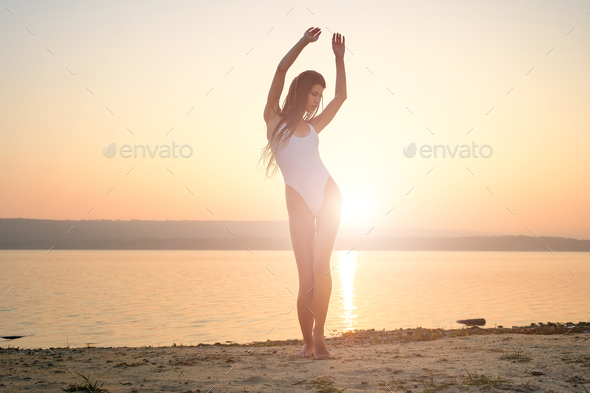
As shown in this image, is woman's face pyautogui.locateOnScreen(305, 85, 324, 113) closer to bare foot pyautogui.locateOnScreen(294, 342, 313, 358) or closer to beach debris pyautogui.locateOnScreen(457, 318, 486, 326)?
bare foot pyautogui.locateOnScreen(294, 342, 313, 358)

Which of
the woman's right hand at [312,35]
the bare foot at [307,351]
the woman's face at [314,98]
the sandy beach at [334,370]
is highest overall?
the woman's right hand at [312,35]

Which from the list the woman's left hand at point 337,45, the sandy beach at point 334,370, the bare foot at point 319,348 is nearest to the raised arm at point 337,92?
the woman's left hand at point 337,45

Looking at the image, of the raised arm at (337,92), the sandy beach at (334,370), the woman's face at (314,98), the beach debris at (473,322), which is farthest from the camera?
the beach debris at (473,322)

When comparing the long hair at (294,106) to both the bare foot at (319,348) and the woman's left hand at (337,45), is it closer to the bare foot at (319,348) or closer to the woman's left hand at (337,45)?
the woman's left hand at (337,45)

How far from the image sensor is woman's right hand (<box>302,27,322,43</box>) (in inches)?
193

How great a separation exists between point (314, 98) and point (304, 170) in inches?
33.9

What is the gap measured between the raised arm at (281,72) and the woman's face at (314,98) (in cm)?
35

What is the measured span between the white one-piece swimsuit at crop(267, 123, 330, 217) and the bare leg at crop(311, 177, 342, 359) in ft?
0.34

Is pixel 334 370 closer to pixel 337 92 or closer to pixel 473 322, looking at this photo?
pixel 337 92

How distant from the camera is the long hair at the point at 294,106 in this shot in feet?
16.9

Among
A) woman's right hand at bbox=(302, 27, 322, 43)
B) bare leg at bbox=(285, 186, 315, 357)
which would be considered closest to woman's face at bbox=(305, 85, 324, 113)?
woman's right hand at bbox=(302, 27, 322, 43)

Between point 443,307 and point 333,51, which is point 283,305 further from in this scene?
point 333,51

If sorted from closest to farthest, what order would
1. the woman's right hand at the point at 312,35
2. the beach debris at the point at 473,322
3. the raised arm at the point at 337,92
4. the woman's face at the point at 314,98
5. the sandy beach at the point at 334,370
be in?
the sandy beach at the point at 334,370
the woman's right hand at the point at 312,35
the woman's face at the point at 314,98
the raised arm at the point at 337,92
the beach debris at the point at 473,322

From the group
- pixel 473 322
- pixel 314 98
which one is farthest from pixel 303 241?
pixel 473 322
